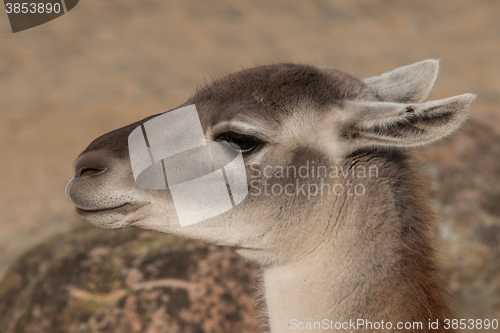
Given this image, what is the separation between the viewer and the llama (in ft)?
7.71

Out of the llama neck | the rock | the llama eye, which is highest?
the llama eye

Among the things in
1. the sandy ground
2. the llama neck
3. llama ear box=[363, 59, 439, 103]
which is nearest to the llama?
the llama neck

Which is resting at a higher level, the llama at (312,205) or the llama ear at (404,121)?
the llama ear at (404,121)

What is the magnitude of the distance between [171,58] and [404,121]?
10.7m

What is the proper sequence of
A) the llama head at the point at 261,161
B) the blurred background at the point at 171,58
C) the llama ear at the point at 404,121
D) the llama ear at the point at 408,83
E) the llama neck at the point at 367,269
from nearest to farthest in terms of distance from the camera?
the llama ear at the point at 404,121
the llama neck at the point at 367,269
the llama head at the point at 261,161
the llama ear at the point at 408,83
the blurred background at the point at 171,58

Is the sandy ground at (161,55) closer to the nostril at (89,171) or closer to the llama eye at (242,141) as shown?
the nostril at (89,171)

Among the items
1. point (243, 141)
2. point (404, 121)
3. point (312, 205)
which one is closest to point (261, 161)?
point (243, 141)

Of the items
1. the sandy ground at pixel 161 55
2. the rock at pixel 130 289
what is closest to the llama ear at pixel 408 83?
the rock at pixel 130 289

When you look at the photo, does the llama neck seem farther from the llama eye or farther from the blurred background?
the blurred background

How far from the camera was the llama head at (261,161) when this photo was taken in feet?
7.99

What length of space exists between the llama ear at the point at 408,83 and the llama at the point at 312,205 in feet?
1.26

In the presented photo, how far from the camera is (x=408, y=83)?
301 cm

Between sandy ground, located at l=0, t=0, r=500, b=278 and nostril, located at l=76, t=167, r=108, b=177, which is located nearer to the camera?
nostril, located at l=76, t=167, r=108, b=177

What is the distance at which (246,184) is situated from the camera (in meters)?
2.46
